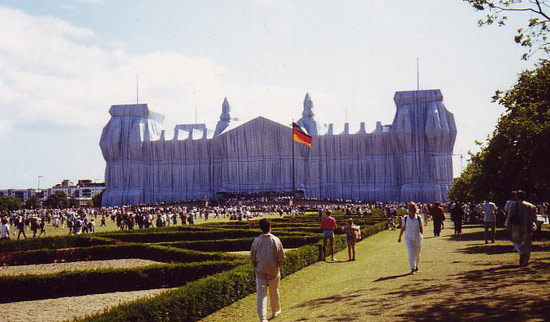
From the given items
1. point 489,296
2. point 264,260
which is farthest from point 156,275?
point 489,296

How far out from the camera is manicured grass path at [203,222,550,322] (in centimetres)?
742

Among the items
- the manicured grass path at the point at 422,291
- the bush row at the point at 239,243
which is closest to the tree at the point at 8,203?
the bush row at the point at 239,243

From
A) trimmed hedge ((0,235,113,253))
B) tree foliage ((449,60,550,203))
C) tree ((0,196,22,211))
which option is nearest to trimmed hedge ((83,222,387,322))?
tree foliage ((449,60,550,203))

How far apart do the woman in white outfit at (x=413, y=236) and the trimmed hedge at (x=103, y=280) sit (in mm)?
3598

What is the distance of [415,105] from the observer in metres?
78.8

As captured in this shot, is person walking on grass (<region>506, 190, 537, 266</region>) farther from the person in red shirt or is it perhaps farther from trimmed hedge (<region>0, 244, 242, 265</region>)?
trimmed hedge (<region>0, 244, 242, 265</region>)

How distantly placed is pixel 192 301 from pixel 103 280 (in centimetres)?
446

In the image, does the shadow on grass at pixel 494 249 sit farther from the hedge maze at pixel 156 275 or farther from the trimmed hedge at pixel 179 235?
the trimmed hedge at pixel 179 235

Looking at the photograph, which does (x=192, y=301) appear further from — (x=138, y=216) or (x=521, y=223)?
(x=138, y=216)

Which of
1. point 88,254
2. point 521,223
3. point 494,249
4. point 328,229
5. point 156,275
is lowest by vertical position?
point 88,254

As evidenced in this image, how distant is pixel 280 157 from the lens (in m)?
85.2

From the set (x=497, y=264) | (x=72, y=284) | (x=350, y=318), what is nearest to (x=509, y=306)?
(x=350, y=318)

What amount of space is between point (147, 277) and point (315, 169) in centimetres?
7264

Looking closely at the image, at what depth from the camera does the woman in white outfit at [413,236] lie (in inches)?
442
